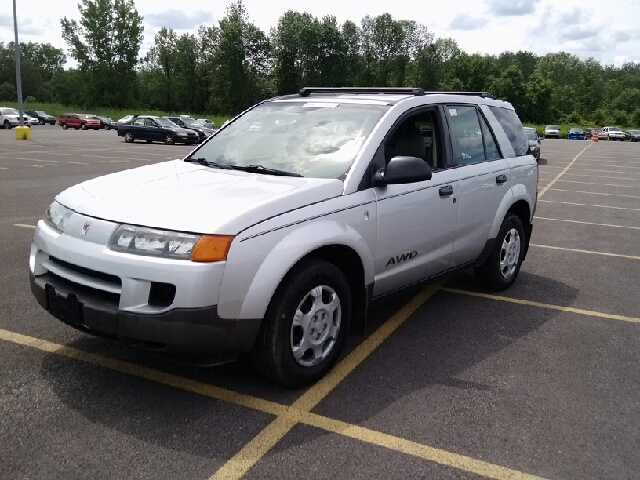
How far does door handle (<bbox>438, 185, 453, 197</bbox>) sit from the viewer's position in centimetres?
470

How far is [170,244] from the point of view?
3.18 meters

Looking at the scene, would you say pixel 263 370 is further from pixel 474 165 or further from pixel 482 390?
pixel 474 165

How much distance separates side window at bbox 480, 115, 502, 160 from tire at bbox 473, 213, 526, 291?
601mm

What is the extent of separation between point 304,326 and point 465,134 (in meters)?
2.55

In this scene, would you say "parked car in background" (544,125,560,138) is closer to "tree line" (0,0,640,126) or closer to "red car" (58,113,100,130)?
"tree line" (0,0,640,126)

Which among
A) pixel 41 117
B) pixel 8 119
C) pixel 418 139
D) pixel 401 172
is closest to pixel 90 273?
pixel 401 172

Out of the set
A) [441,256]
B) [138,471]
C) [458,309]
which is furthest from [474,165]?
[138,471]

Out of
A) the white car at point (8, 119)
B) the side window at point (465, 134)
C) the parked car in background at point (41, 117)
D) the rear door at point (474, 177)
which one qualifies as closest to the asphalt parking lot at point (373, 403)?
the rear door at point (474, 177)

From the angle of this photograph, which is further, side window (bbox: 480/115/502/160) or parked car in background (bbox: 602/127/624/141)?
parked car in background (bbox: 602/127/624/141)

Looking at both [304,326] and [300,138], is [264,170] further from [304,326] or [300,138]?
[304,326]

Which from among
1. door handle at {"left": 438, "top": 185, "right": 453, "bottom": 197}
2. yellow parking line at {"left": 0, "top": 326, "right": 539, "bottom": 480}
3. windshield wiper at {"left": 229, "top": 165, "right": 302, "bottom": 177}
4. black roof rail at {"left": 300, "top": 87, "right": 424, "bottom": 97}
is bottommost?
yellow parking line at {"left": 0, "top": 326, "right": 539, "bottom": 480}

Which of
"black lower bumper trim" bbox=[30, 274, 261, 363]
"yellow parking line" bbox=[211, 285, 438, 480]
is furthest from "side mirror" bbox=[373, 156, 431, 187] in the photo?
"black lower bumper trim" bbox=[30, 274, 261, 363]

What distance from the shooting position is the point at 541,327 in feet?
16.3

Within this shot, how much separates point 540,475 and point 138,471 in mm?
1849
